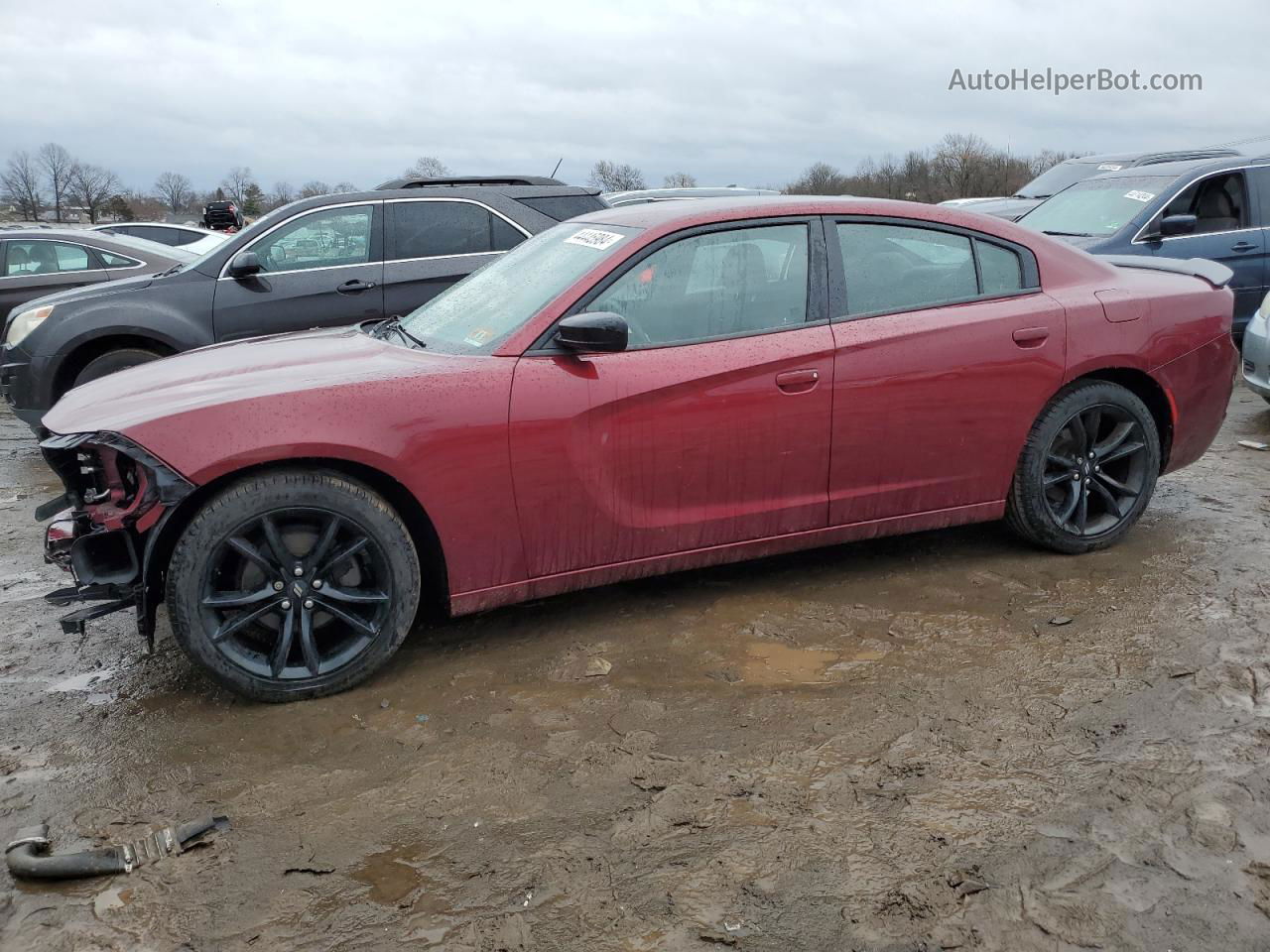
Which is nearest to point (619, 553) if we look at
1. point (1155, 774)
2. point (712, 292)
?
point (712, 292)

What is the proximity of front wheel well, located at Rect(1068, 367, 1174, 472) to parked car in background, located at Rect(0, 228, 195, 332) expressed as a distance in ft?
25.8

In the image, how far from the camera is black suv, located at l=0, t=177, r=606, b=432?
714cm

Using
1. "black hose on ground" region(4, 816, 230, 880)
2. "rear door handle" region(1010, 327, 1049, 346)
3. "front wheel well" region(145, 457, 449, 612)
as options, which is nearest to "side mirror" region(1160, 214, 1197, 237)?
"rear door handle" region(1010, 327, 1049, 346)

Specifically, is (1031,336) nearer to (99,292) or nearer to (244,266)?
(244,266)

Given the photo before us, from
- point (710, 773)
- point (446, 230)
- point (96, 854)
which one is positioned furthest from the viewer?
point (446, 230)

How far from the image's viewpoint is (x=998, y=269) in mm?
4535

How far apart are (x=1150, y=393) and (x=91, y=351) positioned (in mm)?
6361

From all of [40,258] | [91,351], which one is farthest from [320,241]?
[40,258]

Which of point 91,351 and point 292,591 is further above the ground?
point 91,351

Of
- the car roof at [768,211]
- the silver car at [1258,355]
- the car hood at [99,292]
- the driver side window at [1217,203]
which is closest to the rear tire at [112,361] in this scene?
the car hood at [99,292]

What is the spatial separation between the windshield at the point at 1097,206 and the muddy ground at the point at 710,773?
554 centimetres

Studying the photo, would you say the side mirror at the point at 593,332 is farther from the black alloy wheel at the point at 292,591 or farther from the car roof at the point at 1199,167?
the car roof at the point at 1199,167

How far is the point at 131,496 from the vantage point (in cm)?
348

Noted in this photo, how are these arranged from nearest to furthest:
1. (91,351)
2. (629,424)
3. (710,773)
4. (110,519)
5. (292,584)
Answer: (710,773) → (110,519) → (292,584) → (629,424) → (91,351)
